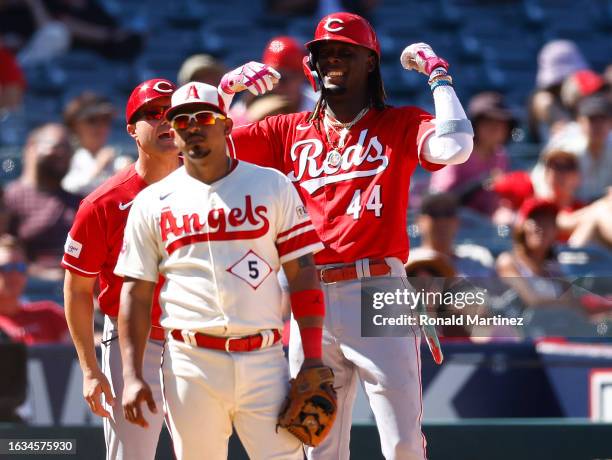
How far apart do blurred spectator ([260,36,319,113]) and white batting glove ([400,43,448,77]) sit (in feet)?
5.91

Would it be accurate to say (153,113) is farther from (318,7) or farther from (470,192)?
(318,7)

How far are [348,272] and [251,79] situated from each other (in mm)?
843

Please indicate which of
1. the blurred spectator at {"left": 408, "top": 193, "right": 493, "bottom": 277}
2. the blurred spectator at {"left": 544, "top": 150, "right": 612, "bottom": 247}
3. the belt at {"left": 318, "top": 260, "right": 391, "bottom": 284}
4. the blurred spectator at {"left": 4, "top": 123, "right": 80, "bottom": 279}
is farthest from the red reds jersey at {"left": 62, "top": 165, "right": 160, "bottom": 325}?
the blurred spectator at {"left": 544, "top": 150, "right": 612, "bottom": 247}

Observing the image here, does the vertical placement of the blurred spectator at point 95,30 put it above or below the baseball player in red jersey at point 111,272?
above

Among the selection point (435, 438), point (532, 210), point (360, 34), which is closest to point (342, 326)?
point (360, 34)

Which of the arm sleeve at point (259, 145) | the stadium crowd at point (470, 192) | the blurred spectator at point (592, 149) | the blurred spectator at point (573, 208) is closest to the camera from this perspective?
the arm sleeve at point (259, 145)

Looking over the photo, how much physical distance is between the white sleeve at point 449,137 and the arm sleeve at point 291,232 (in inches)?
28.0

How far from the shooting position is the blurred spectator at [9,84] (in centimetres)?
1027

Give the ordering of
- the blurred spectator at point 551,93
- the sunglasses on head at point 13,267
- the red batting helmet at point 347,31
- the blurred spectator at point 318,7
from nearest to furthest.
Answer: the red batting helmet at point 347,31 → the sunglasses on head at point 13,267 → the blurred spectator at point 551,93 → the blurred spectator at point 318,7

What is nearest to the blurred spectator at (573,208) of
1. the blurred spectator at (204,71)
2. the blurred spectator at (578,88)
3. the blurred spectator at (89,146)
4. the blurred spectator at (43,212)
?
the blurred spectator at (578,88)

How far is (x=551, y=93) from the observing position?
9.79 m

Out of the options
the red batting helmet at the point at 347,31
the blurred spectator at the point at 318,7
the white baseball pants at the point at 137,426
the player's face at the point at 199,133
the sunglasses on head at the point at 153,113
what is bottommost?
the white baseball pants at the point at 137,426

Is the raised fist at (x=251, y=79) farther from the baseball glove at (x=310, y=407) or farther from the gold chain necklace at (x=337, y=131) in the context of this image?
the baseball glove at (x=310, y=407)

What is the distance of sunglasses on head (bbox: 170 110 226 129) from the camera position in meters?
3.87
